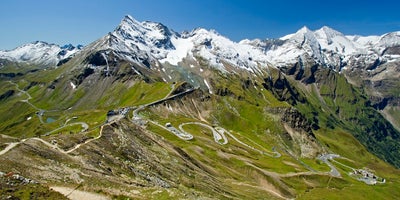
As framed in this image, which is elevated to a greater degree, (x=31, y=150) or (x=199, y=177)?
(x=31, y=150)

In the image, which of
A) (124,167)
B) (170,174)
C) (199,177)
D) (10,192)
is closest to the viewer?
(10,192)

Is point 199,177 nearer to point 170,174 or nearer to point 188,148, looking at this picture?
point 170,174

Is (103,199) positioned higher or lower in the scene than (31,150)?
lower

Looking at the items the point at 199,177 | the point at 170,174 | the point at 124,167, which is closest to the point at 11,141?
the point at 124,167

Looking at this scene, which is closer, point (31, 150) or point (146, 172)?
point (31, 150)

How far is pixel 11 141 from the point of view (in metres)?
85.0

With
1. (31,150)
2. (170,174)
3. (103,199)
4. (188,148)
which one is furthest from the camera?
(188,148)

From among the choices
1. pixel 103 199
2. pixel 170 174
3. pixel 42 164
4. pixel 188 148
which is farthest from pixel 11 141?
pixel 188 148

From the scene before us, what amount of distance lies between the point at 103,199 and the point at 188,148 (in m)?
134

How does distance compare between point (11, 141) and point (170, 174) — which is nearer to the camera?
point (11, 141)

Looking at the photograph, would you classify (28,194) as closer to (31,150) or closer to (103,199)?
(103,199)

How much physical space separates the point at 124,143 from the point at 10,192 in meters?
57.6

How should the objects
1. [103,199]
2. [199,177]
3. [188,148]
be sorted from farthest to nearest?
[188,148]
[199,177]
[103,199]

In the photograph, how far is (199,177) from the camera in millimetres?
130375
